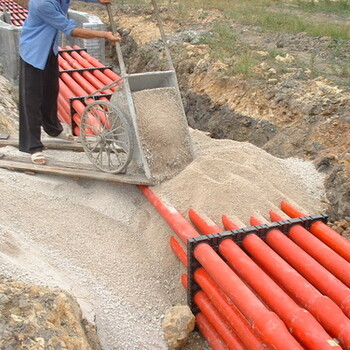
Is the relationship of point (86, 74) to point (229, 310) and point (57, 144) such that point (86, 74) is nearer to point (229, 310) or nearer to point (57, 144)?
point (57, 144)

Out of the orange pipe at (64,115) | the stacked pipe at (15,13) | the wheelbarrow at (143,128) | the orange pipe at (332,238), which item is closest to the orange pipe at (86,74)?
the orange pipe at (64,115)

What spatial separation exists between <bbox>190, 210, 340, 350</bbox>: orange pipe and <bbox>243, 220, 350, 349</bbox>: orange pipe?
0.10m

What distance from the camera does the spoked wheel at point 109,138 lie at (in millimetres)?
4527

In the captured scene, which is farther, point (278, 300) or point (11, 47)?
point (11, 47)

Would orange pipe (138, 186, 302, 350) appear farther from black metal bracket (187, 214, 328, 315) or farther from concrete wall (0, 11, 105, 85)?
concrete wall (0, 11, 105, 85)

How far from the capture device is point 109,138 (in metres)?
4.75

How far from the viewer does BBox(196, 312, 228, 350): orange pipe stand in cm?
339

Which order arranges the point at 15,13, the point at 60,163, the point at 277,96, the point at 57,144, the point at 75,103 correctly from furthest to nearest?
the point at 15,13
the point at 277,96
the point at 75,103
the point at 57,144
the point at 60,163

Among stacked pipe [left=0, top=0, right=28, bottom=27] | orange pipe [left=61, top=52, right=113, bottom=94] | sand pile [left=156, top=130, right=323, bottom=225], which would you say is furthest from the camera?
stacked pipe [left=0, top=0, right=28, bottom=27]

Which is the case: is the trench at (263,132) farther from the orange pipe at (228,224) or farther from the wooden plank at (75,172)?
the wooden plank at (75,172)

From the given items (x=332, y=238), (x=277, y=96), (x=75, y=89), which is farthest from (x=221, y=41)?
(x=332, y=238)

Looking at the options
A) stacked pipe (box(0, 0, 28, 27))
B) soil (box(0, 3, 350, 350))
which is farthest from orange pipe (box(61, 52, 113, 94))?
stacked pipe (box(0, 0, 28, 27))

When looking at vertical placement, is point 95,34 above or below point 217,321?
above

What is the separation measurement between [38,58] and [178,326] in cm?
286
